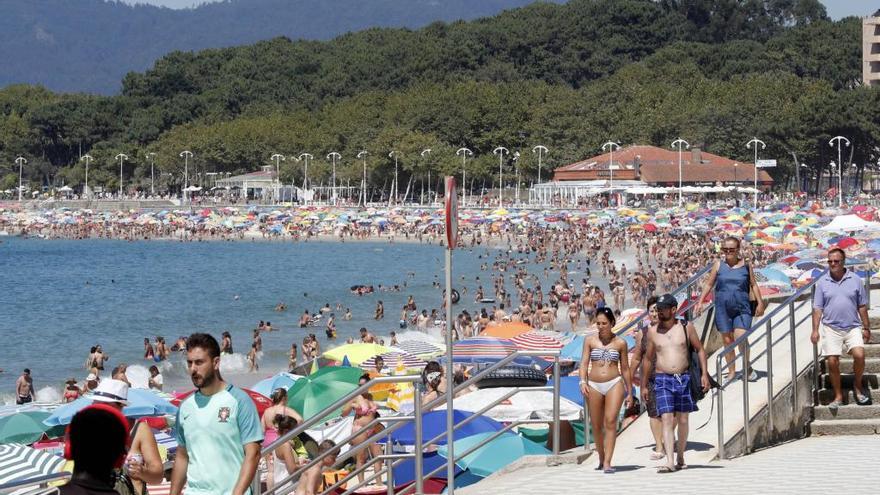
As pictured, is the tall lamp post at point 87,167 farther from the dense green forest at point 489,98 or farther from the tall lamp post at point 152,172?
the tall lamp post at point 152,172

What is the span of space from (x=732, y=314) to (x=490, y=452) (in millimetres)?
1871

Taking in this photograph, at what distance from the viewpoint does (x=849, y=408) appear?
340 inches

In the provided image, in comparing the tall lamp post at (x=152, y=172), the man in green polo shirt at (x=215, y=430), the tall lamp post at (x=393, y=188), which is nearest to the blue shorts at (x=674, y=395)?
the man in green polo shirt at (x=215, y=430)

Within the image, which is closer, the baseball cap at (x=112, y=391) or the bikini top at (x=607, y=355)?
the bikini top at (x=607, y=355)

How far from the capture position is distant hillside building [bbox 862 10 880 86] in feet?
342

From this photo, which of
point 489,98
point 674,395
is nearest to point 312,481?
point 674,395

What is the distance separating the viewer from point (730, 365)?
341 inches

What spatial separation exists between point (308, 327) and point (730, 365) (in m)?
25.5

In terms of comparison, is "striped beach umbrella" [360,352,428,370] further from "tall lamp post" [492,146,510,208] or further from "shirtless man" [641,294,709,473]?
"tall lamp post" [492,146,510,208]

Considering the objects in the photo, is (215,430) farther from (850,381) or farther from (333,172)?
(333,172)

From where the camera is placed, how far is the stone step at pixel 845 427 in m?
8.50

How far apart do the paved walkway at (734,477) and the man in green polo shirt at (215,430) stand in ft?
7.14

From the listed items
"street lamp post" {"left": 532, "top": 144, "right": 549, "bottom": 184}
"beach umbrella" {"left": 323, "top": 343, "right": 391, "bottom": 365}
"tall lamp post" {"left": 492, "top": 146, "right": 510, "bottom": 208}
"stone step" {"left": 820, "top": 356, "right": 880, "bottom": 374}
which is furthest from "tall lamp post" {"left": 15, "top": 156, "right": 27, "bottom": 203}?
"stone step" {"left": 820, "top": 356, "right": 880, "bottom": 374}

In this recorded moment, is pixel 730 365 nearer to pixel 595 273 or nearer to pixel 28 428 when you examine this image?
pixel 28 428
